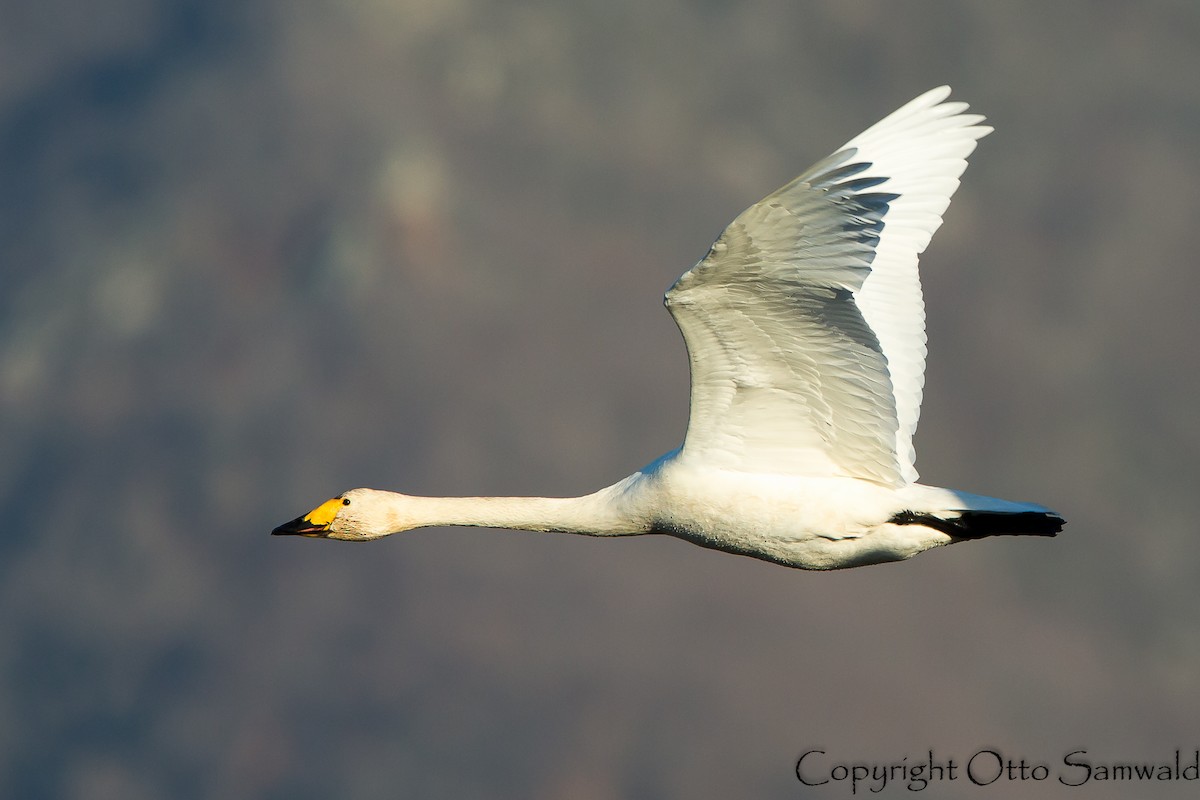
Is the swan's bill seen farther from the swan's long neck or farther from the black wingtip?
the black wingtip

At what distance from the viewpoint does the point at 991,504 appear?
10.4 m

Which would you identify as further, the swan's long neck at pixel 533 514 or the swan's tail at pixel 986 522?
the swan's long neck at pixel 533 514

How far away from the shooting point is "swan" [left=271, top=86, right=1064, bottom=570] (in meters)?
8.73

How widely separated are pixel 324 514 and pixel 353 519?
0.80ft

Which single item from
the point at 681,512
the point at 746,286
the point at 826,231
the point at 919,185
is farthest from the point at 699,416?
the point at 919,185

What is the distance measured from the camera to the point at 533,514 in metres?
11.1

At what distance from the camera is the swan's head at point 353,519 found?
A: 11750 mm

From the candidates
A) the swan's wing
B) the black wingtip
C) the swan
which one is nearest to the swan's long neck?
the swan

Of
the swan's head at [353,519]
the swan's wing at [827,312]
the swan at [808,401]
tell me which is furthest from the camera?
the swan's head at [353,519]

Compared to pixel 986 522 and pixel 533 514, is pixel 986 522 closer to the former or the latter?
pixel 986 522

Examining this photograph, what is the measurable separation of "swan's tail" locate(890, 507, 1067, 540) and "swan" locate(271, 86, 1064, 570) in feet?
0.04

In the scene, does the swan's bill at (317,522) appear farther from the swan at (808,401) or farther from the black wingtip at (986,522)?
the black wingtip at (986,522)

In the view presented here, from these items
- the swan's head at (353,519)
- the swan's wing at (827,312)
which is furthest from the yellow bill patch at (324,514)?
the swan's wing at (827,312)

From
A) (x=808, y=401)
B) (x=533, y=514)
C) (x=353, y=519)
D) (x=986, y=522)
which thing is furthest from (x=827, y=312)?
(x=353, y=519)
